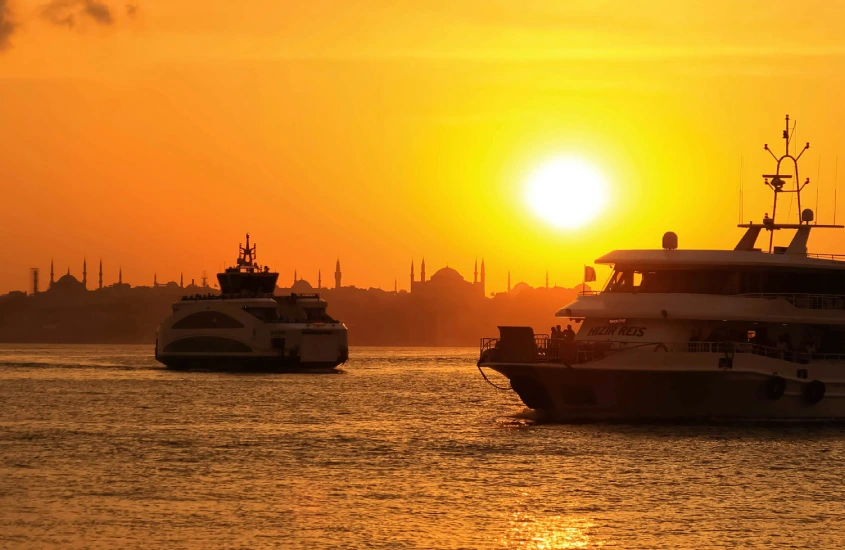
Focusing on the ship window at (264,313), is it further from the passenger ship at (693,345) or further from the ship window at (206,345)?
the passenger ship at (693,345)

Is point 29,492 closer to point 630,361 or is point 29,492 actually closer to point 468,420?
point 630,361

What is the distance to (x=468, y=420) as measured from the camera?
58844mm

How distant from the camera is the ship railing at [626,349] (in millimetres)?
48688

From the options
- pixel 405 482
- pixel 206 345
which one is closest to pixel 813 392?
pixel 405 482

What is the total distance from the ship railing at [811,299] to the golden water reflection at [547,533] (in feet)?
72.5

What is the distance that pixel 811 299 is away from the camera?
173ft

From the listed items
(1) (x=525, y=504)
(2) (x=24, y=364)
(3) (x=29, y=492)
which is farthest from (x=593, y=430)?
(2) (x=24, y=364)

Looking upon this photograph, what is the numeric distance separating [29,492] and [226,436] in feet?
54.4

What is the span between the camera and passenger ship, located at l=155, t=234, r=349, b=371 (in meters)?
111

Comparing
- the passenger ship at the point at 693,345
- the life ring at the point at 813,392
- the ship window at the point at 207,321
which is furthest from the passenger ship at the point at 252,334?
the life ring at the point at 813,392

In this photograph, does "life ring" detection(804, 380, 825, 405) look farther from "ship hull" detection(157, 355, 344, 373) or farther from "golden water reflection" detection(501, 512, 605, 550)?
"ship hull" detection(157, 355, 344, 373)

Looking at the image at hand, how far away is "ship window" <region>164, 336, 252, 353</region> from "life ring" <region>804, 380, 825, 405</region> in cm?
6688

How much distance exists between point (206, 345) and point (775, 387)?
7251cm

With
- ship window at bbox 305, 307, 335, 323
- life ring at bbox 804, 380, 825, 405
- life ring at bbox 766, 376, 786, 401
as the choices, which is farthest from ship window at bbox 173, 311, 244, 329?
life ring at bbox 766, 376, 786, 401
